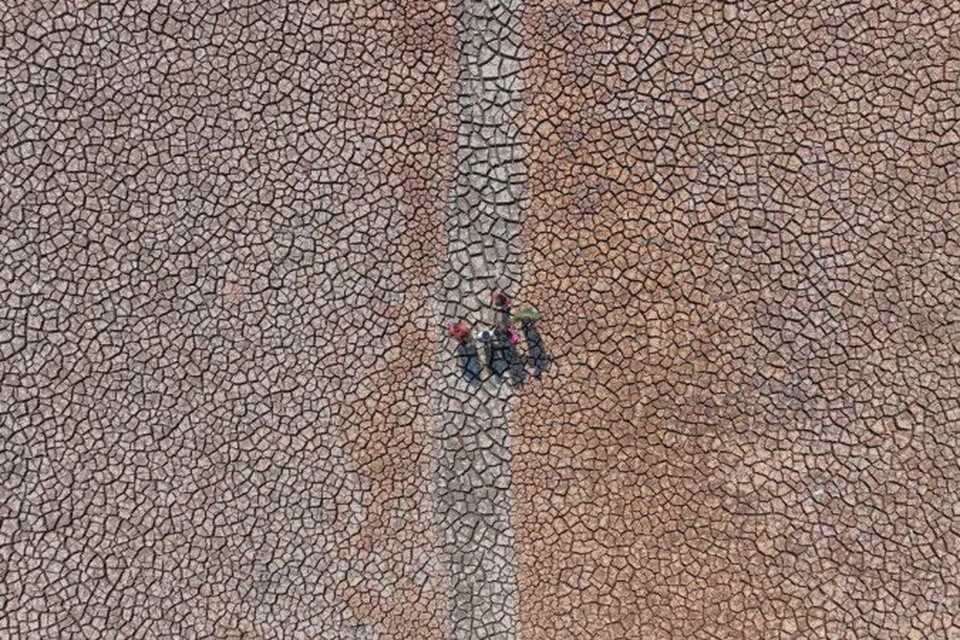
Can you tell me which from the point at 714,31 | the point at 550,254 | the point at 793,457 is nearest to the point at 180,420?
the point at 550,254

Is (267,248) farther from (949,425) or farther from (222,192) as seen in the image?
(949,425)

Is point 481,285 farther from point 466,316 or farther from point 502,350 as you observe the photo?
point 502,350

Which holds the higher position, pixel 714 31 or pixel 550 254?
pixel 714 31

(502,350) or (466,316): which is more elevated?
(466,316)

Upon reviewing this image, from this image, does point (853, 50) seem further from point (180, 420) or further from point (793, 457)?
point (180, 420)

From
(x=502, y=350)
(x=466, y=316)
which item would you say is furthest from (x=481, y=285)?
(x=502, y=350)

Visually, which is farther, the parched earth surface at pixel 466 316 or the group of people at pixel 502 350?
the group of people at pixel 502 350

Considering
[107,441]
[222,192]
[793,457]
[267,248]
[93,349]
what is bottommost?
[793,457]

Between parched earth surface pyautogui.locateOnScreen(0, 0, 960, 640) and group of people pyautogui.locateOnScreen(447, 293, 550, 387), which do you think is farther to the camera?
group of people pyautogui.locateOnScreen(447, 293, 550, 387)
